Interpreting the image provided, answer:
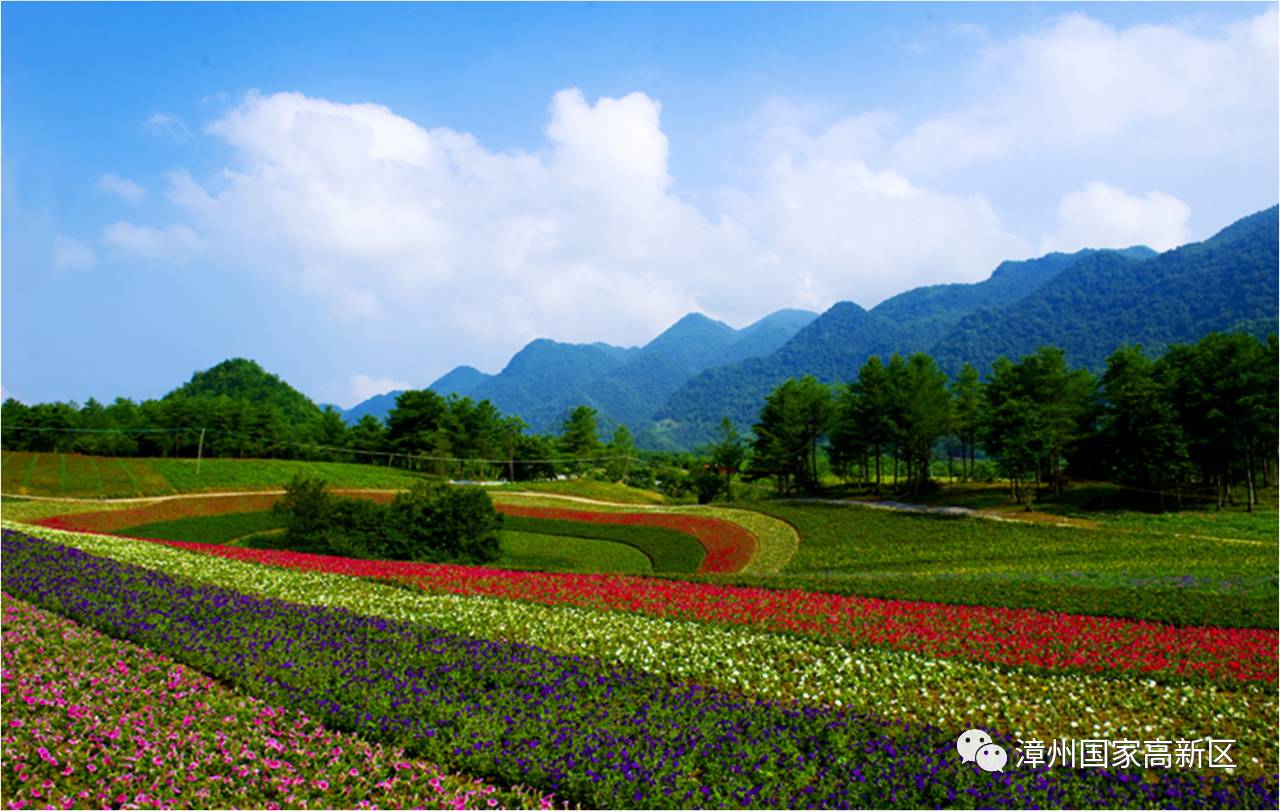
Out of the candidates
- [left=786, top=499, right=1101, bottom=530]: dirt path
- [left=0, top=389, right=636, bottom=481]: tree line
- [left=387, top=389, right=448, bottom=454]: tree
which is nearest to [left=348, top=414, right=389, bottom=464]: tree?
[left=0, top=389, right=636, bottom=481]: tree line

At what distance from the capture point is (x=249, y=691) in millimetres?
8336

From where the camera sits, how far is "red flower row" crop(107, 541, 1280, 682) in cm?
1196

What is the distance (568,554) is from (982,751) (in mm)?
27395

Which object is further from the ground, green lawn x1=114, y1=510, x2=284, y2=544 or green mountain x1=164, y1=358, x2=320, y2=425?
green mountain x1=164, y1=358, x2=320, y2=425

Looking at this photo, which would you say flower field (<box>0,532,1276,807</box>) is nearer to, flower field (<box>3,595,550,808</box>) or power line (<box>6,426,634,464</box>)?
flower field (<box>3,595,550,808</box>)

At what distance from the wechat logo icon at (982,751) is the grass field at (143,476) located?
4061 cm

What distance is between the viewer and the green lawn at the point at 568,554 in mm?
30562

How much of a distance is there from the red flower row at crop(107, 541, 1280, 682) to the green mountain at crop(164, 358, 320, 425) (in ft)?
440

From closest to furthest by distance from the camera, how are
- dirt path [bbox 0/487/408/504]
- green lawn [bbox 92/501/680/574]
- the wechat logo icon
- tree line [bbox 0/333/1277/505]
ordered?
the wechat logo icon
green lawn [bbox 92/501/680/574]
tree line [bbox 0/333/1277/505]
dirt path [bbox 0/487/408/504]

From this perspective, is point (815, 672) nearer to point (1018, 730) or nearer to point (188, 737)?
point (1018, 730)

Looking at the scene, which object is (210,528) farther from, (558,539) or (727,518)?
(727,518)

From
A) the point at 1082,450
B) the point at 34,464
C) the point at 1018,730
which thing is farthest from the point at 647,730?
the point at 34,464

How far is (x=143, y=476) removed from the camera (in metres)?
47.8

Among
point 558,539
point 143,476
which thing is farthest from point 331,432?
point 558,539
